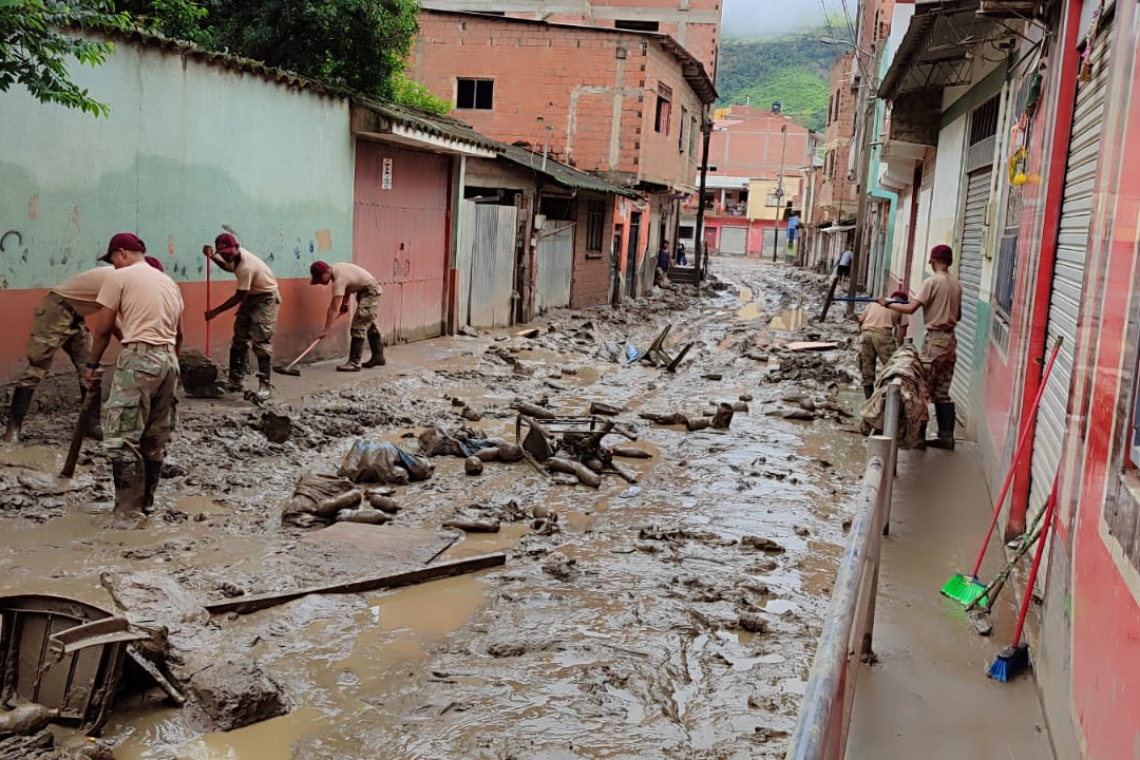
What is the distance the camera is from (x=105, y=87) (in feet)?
28.5

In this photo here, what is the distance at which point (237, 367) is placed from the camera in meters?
10.2

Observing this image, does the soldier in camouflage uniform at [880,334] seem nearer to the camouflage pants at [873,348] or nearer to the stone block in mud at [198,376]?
the camouflage pants at [873,348]

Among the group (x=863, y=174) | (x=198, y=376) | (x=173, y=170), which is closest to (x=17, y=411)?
(x=198, y=376)

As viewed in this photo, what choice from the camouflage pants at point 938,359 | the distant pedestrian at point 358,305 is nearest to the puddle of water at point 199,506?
the distant pedestrian at point 358,305

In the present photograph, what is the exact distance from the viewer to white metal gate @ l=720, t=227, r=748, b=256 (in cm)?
7100

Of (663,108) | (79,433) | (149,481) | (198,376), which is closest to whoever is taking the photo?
(149,481)

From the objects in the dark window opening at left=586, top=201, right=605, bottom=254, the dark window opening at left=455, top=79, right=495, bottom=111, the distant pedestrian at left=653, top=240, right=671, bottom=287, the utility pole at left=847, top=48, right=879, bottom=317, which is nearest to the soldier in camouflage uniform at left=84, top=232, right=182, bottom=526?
the dark window opening at left=586, top=201, right=605, bottom=254

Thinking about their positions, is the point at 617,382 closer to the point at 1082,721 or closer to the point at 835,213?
the point at 1082,721

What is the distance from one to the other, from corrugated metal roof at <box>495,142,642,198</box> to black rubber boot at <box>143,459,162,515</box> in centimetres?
1128

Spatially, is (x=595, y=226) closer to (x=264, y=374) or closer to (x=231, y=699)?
(x=264, y=374)

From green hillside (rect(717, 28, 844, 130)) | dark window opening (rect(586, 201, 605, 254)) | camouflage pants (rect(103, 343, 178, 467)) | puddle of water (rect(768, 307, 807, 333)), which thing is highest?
green hillside (rect(717, 28, 844, 130))

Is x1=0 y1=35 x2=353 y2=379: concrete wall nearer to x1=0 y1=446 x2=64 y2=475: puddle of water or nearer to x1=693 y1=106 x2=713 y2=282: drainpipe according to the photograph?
x1=0 y1=446 x2=64 y2=475: puddle of water

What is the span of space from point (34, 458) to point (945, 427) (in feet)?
24.4

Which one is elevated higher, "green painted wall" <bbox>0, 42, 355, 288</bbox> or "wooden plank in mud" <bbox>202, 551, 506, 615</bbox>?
"green painted wall" <bbox>0, 42, 355, 288</bbox>
